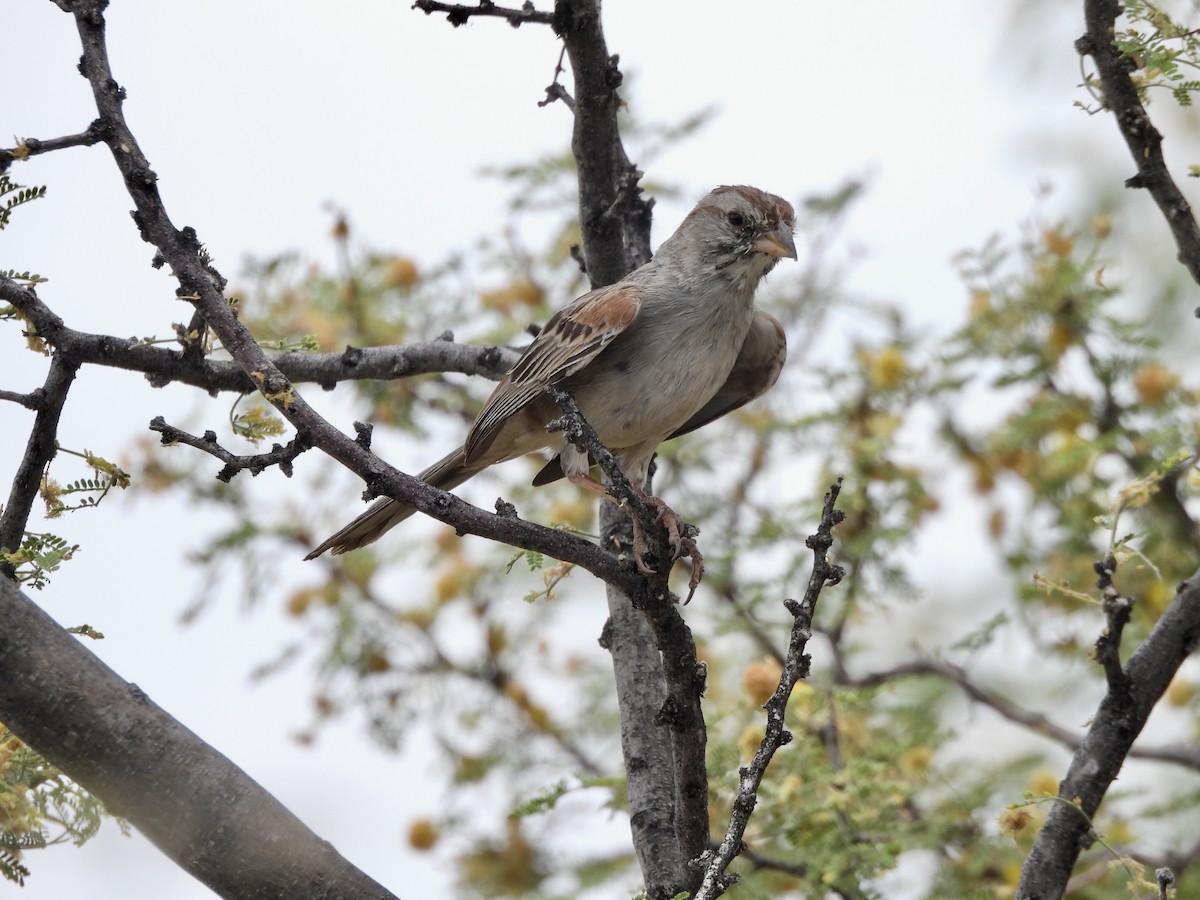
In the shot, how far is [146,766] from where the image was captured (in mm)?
2633

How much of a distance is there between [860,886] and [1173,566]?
2024 millimetres

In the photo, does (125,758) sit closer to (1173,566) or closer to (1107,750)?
(1107,750)

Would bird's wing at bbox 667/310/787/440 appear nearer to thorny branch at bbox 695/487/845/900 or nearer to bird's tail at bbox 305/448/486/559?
bird's tail at bbox 305/448/486/559

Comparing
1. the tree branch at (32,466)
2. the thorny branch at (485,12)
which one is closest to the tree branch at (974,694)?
the thorny branch at (485,12)

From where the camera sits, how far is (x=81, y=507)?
3098 millimetres

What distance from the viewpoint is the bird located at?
179 inches

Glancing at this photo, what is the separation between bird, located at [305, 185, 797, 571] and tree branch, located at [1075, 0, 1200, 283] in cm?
160

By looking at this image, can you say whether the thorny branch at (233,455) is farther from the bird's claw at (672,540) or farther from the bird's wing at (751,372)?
the bird's wing at (751,372)

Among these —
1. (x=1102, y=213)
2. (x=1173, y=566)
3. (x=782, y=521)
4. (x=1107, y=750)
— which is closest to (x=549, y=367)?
(x=782, y=521)

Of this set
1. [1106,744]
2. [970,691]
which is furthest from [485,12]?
[970,691]

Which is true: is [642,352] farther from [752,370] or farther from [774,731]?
[774,731]

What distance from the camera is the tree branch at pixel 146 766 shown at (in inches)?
101

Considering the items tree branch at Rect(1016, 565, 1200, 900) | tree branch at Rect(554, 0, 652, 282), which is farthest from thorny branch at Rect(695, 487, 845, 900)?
tree branch at Rect(554, 0, 652, 282)

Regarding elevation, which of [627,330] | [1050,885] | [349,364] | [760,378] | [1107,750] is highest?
[760,378]
